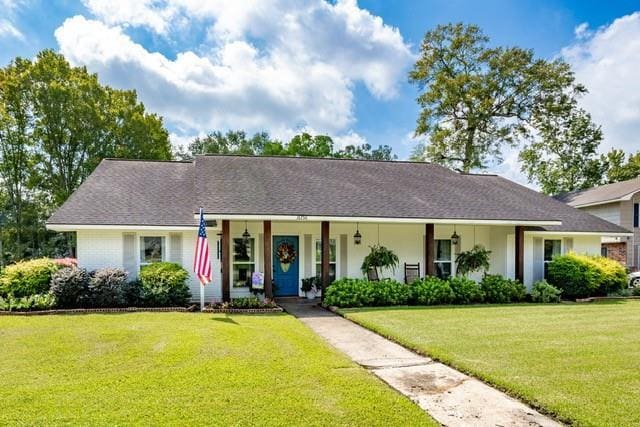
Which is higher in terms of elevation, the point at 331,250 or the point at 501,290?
the point at 331,250

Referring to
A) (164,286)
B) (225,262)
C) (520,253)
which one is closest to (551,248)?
(520,253)

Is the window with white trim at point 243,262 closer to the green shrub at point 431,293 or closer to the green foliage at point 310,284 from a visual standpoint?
the green foliage at point 310,284

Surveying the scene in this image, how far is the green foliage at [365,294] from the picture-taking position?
482 inches

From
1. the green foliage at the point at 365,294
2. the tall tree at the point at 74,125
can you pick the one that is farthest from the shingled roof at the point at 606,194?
the tall tree at the point at 74,125

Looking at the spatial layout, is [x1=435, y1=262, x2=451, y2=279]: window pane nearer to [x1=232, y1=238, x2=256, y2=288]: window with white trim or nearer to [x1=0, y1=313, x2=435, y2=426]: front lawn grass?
[x1=232, y1=238, x2=256, y2=288]: window with white trim

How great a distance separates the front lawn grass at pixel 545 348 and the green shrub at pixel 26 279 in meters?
8.22

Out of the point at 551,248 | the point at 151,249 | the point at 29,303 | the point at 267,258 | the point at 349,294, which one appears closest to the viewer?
the point at 29,303

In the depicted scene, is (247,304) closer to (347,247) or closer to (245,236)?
(245,236)

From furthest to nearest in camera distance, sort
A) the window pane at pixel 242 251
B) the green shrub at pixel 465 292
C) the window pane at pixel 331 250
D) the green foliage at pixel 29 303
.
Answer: the window pane at pixel 331 250, the window pane at pixel 242 251, the green shrub at pixel 465 292, the green foliage at pixel 29 303

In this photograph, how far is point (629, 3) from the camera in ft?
48.8

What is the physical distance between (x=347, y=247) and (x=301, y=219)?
10.3ft

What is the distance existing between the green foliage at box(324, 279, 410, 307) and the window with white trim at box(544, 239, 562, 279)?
22.2 ft

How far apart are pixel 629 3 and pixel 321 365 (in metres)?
16.3

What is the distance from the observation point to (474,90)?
97.4 feet
